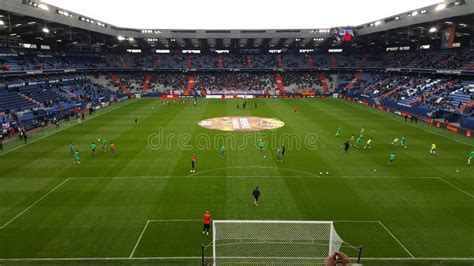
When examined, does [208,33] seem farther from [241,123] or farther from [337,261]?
[337,261]

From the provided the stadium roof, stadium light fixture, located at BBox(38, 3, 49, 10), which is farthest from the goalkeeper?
stadium light fixture, located at BBox(38, 3, 49, 10)

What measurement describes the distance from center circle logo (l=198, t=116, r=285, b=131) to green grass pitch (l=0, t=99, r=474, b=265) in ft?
13.6

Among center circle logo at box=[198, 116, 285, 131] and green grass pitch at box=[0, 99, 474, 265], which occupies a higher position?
center circle logo at box=[198, 116, 285, 131]

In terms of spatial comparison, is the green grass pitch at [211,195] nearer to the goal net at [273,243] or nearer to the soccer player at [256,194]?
the soccer player at [256,194]

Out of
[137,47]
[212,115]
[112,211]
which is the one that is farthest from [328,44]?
[112,211]

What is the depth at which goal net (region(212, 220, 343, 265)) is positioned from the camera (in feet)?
43.7

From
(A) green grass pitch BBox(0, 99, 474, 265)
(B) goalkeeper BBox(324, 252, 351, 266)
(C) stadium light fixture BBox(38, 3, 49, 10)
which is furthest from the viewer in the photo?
(C) stadium light fixture BBox(38, 3, 49, 10)

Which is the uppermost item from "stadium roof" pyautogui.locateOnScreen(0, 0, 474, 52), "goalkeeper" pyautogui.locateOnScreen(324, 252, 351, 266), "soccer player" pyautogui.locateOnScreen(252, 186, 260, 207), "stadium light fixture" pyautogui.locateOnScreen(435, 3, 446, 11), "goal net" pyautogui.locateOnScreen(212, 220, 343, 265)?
"stadium light fixture" pyautogui.locateOnScreen(435, 3, 446, 11)

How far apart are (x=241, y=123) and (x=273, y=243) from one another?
95.7 ft

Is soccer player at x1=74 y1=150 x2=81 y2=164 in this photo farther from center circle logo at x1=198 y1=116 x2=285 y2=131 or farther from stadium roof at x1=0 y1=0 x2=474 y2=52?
stadium roof at x1=0 y1=0 x2=474 y2=52

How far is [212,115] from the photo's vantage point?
49.5 metres
